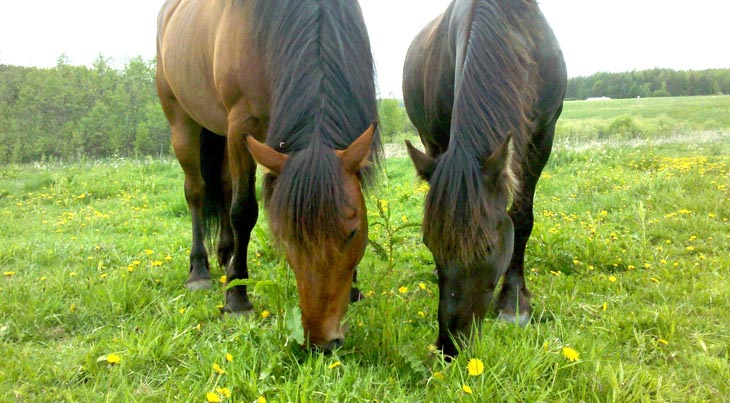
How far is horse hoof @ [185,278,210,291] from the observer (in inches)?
143

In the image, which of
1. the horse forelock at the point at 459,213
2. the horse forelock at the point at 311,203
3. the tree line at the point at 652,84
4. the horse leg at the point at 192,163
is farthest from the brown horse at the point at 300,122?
the tree line at the point at 652,84

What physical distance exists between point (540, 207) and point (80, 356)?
5316 millimetres

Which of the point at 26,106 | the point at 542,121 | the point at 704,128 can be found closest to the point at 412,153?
the point at 542,121

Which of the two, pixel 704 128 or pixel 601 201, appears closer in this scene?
pixel 601 201

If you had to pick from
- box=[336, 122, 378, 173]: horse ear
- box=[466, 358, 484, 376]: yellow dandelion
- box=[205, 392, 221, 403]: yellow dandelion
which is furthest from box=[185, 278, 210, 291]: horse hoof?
box=[466, 358, 484, 376]: yellow dandelion

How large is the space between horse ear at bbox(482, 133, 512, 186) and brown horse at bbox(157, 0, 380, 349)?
54 centimetres

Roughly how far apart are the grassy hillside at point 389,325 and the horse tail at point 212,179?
1.45ft

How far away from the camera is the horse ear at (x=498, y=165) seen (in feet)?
6.48

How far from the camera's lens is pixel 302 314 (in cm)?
212

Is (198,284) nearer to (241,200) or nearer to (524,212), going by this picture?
(241,200)

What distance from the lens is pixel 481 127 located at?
2141 mm

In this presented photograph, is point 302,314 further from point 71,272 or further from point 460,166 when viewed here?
point 71,272

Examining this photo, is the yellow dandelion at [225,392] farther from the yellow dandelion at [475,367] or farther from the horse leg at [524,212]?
the horse leg at [524,212]

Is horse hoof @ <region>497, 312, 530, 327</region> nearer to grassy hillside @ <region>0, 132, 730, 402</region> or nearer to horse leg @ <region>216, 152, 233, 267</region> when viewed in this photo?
grassy hillside @ <region>0, 132, 730, 402</region>
